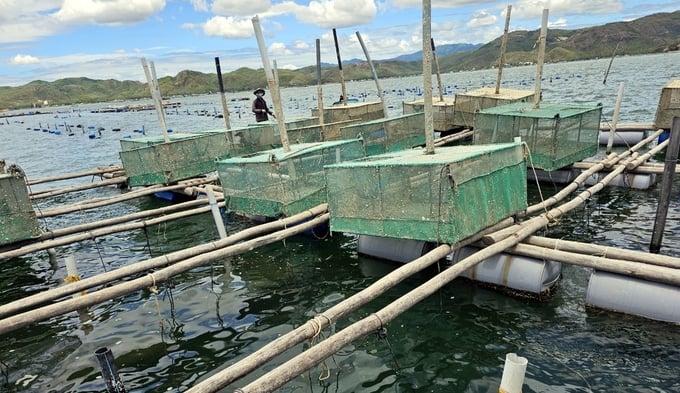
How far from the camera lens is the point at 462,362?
7582 millimetres

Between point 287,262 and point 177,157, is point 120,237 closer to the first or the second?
point 177,157

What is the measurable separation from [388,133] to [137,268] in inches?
555

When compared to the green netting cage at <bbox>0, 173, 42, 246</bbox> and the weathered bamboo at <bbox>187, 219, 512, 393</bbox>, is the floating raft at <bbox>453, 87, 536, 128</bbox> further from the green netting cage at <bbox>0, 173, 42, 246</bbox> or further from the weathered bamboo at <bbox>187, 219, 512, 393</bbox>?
the green netting cage at <bbox>0, 173, 42, 246</bbox>

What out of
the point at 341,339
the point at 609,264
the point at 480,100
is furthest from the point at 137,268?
the point at 480,100

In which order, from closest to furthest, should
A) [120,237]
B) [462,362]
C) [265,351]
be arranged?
[265,351] → [462,362] → [120,237]

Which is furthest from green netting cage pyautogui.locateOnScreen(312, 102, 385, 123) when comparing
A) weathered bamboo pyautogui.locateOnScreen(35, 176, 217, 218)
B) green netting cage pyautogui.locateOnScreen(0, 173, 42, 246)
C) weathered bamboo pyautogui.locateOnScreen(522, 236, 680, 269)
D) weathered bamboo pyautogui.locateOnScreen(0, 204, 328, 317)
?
weathered bamboo pyautogui.locateOnScreen(522, 236, 680, 269)

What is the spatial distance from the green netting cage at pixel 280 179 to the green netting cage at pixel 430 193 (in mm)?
2014

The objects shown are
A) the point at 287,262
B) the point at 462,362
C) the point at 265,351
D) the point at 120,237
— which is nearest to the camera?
the point at 265,351

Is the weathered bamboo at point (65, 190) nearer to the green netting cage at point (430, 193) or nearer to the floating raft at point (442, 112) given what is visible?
the green netting cage at point (430, 193)

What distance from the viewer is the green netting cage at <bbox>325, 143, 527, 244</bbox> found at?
8.57 metres

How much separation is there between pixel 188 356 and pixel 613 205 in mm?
14460

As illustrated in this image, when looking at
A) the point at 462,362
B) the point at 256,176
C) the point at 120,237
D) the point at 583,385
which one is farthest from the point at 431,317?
the point at 120,237

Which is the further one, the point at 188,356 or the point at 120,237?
the point at 120,237

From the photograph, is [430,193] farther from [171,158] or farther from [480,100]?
[480,100]
